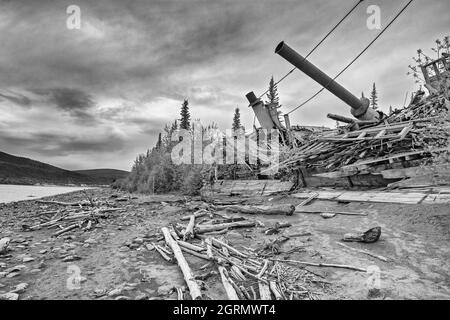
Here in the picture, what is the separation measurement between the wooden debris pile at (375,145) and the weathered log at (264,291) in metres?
6.63

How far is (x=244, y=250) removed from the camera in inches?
211

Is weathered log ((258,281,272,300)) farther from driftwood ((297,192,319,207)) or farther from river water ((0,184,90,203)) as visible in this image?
river water ((0,184,90,203))

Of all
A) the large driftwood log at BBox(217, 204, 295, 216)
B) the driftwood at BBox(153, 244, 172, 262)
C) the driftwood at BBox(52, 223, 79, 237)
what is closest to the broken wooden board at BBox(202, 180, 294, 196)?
the large driftwood log at BBox(217, 204, 295, 216)

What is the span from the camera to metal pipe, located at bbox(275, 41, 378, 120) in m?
10.8

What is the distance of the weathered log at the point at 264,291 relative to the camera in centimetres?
325

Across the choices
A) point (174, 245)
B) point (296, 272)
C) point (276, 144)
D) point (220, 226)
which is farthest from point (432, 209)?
point (276, 144)

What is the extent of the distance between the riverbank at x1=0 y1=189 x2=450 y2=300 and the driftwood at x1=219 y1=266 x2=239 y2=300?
107 mm

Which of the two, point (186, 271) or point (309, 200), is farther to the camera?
point (309, 200)

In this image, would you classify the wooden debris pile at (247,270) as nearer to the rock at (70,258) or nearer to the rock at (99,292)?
the rock at (99,292)

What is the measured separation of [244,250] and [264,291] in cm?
199

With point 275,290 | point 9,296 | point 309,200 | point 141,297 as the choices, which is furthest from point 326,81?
point 9,296

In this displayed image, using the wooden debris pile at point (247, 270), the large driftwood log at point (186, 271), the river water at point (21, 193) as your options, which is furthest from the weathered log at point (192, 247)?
the river water at point (21, 193)

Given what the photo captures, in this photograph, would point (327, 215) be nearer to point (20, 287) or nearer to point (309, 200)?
point (309, 200)
